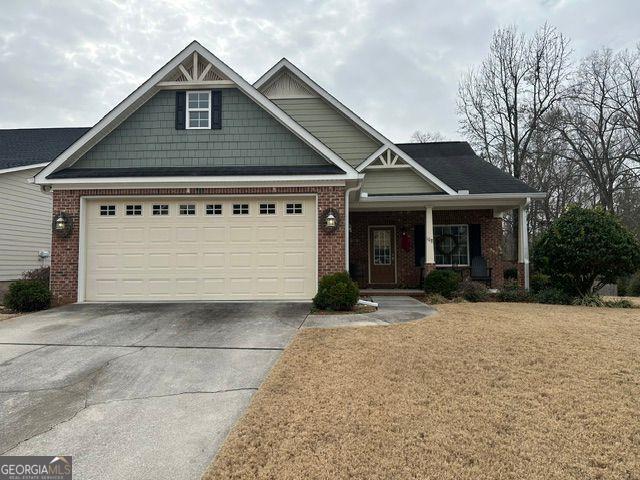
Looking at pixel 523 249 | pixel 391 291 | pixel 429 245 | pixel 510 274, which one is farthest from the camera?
pixel 510 274

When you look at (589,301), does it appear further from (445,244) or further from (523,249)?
(445,244)

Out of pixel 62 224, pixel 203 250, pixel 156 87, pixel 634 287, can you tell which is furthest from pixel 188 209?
pixel 634 287

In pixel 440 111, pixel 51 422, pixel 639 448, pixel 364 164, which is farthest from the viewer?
pixel 440 111

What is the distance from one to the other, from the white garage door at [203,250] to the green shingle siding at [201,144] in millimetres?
1028

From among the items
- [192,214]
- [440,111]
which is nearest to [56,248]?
[192,214]

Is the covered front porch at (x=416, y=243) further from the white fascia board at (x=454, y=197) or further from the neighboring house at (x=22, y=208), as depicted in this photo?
the neighboring house at (x=22, y=208)

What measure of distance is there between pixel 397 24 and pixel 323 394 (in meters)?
13.9

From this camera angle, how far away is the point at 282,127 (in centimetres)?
963

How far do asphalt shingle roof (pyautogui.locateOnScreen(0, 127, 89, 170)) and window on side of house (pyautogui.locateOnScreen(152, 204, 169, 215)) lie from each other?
849 cm

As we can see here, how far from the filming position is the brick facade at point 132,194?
9.00 meters

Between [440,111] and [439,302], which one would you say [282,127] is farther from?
[440,111]

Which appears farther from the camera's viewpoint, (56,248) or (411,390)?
(56,248)

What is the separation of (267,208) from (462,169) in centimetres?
843

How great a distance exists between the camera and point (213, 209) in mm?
9289
